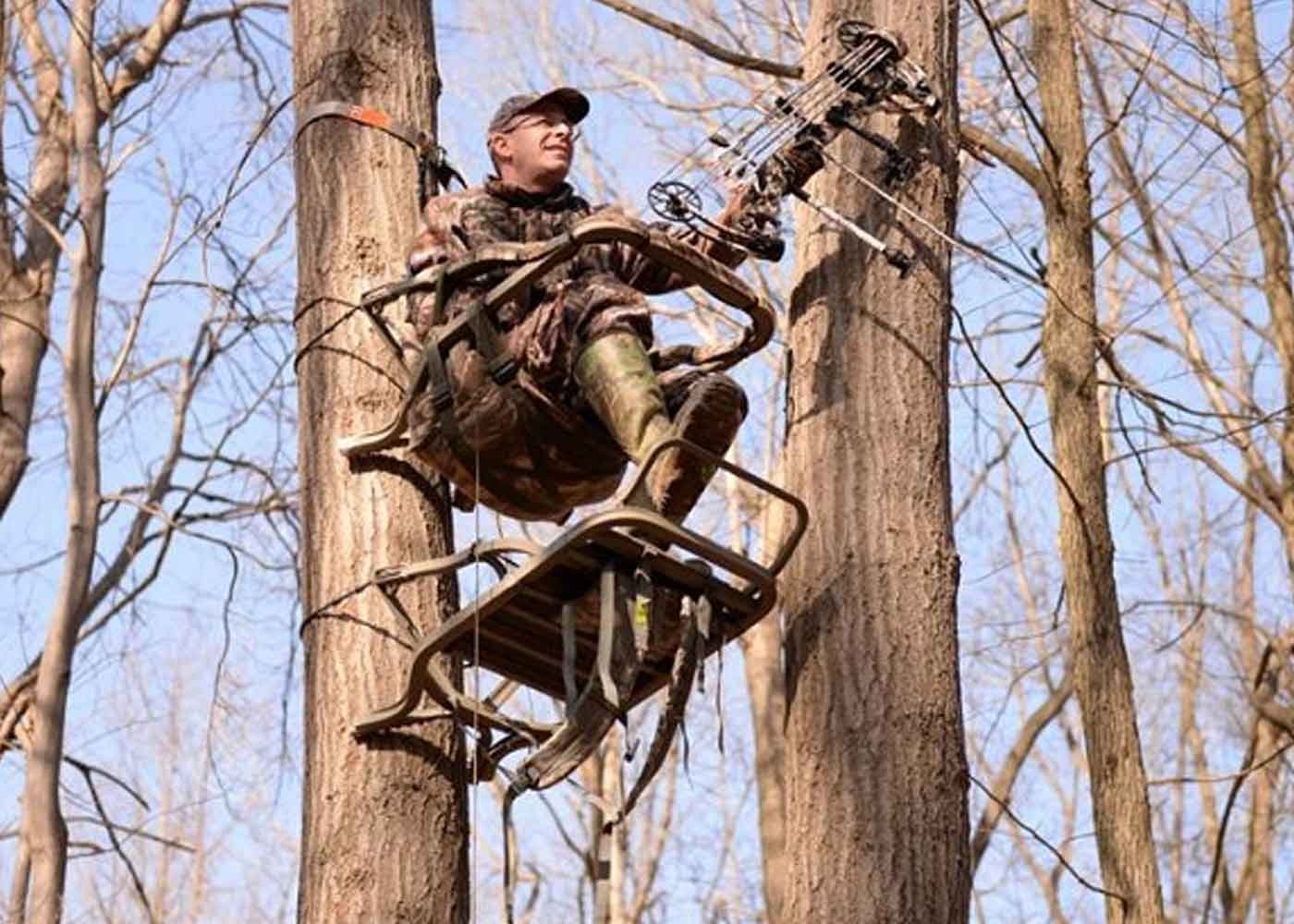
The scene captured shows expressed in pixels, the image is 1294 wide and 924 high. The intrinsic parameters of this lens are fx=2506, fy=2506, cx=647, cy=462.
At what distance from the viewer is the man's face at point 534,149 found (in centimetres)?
584

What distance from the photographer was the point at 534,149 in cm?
584

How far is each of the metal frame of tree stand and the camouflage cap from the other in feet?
1.77

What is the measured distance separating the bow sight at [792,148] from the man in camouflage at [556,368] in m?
0.07

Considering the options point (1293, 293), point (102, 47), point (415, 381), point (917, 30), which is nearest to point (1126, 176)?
point (1293, 293)

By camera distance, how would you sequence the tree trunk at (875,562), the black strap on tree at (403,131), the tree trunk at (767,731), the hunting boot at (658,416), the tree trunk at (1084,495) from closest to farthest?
the tree trunk at (875,562), the hunting boot at (658,416), the black strap on tree at (403,131), the tree trunk at (1084,495), the tree trunk at (767,731)

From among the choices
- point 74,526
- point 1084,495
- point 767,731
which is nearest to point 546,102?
point 1084,495

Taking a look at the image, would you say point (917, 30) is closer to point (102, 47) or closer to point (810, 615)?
point (810, 615)

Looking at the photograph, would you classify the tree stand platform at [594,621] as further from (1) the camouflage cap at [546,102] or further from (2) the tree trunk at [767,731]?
(2) the tree trunk at [767,731]

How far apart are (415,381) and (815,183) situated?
1.04 meters

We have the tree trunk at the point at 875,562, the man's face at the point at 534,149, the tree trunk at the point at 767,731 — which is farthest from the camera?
the tree trunk at the point at 767,731

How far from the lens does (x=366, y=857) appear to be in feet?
17.4

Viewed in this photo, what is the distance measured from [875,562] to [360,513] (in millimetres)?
1227

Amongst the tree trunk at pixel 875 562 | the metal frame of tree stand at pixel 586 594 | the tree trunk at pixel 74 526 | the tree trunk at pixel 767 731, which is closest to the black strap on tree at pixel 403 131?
the metal frame of tree stand at pixel 586 594

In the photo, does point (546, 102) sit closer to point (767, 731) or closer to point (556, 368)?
point (556, 368)
